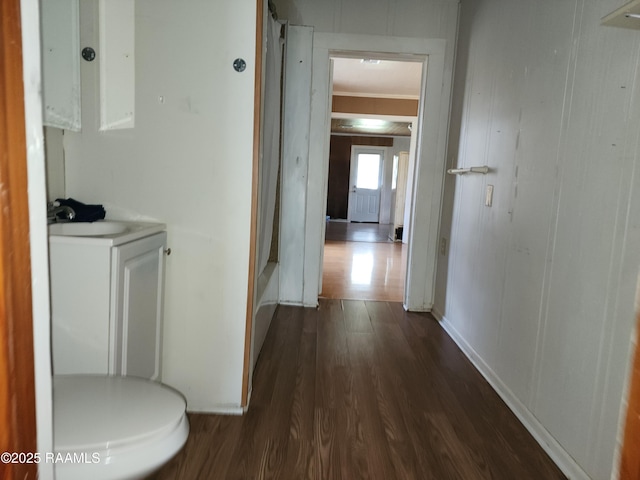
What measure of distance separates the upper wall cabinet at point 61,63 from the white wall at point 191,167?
34mm

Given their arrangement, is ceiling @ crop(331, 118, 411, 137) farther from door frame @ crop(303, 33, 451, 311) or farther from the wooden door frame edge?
the wooden door frame edge

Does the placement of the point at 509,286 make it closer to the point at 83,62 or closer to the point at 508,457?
the point at 508,457

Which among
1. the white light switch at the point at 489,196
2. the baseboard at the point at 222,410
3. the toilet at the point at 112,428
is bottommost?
the baseboard at the point at 222,410

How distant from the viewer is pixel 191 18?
5.15 feet

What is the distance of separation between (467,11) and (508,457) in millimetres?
2785

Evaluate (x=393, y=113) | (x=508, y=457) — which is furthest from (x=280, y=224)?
(x=393, y=113)

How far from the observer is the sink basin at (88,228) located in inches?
56.7

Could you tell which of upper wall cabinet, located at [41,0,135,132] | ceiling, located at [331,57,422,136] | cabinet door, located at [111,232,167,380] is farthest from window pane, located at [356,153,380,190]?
cabinet door, located at [111,232,167,380]

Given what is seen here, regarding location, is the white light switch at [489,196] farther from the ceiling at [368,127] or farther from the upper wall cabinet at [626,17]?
the ceiling at [368,127]

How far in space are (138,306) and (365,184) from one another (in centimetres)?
975

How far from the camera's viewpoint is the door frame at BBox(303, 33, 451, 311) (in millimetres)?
3043

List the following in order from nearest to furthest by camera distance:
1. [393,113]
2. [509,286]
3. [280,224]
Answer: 1. [509,286]
2. [280,224]
3. [393,113]

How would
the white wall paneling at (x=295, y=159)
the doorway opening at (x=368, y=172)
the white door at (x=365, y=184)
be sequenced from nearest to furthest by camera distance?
the white wall paneling at (x=295, y=159) < the doorway opening at (x=368, y=172) < the white door at (x=365, y=184)

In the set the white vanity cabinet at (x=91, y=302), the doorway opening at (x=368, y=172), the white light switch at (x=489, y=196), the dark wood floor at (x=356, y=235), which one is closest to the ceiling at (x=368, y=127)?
the doorway opening at (x=368, y=172)
